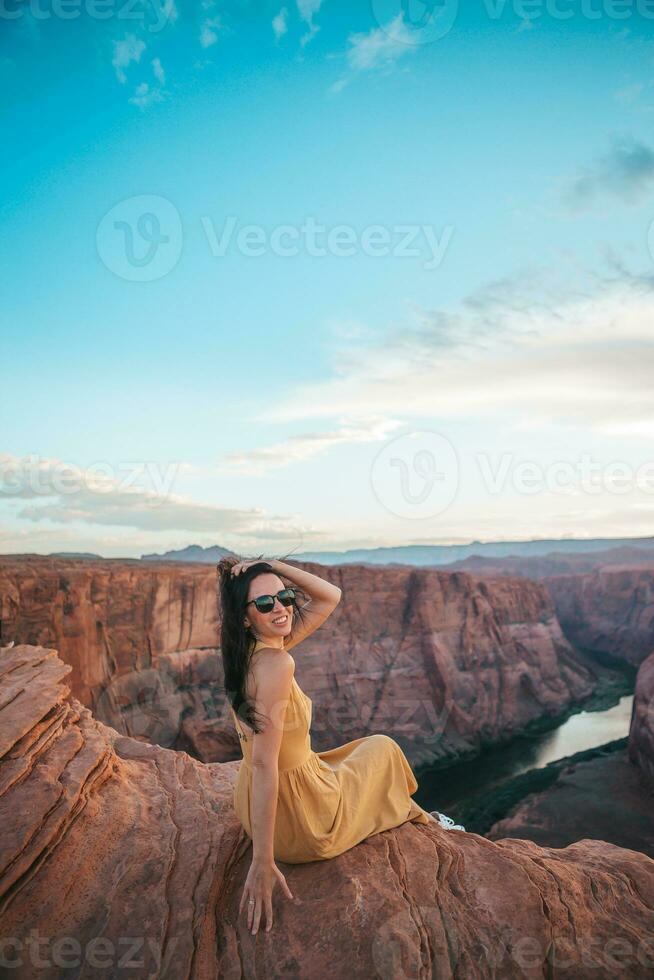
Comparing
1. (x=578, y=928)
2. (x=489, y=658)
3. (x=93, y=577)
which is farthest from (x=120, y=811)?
(x=489, y=658)

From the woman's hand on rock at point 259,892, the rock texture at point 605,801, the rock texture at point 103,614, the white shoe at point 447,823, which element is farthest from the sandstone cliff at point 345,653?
the woman's hand on rock at point 259,892

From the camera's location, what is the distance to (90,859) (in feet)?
13.7

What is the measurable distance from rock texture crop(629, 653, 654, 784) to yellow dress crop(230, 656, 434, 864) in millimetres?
24852

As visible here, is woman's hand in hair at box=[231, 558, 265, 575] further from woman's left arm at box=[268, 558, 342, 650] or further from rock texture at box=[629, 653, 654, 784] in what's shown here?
rock texture at box=[629, 653, 654, 784]

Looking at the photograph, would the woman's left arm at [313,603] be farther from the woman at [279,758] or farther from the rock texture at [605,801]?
the rock texture at [605,801]

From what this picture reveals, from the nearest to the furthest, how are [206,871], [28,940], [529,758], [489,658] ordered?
[28,940] → [206,871] → [529,758] → [489,658]

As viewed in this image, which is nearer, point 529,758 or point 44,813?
point 44,813

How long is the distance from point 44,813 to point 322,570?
30.5 meters

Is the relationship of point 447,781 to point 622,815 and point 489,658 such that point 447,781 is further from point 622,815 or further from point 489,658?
point 489,658

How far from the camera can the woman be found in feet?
11.2

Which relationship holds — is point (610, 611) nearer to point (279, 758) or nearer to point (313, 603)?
point (313, 603)

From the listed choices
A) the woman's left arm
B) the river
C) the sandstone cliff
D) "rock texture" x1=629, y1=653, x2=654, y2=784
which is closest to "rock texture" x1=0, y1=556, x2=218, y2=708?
the sandstone cliff

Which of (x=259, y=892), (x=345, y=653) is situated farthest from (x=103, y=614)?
(x=259, y=892)

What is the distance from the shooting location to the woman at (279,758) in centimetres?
343
